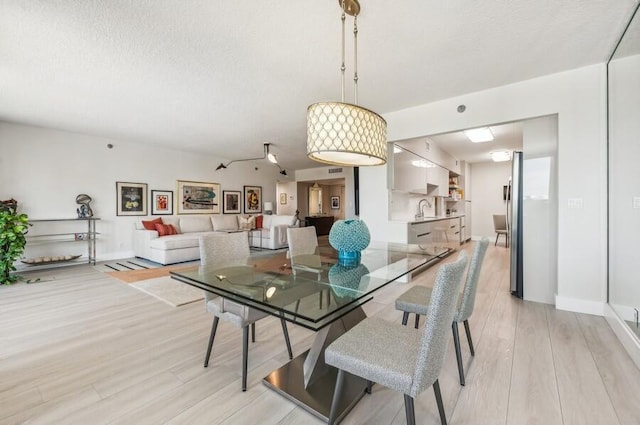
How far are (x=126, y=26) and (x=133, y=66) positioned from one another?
673 millimetres

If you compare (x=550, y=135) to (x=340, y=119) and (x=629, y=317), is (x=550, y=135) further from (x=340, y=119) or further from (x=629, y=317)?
(x=340, y=119)

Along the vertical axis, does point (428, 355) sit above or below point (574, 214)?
below

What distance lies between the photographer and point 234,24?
2.07m

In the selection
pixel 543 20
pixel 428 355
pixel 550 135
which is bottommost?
pixel 428 355

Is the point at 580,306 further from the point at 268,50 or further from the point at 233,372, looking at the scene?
the point at 268,50

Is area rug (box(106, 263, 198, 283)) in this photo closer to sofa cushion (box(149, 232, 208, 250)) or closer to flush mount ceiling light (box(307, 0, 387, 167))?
sofa cushion (box(149, 232, 208, 250))

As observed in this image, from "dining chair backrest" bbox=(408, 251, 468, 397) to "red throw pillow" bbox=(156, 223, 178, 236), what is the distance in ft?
19.3

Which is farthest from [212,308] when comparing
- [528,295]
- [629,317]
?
[528,295]

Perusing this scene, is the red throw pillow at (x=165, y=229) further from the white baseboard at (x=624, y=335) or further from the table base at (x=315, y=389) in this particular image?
the white baseboard at (x=624, y=335)

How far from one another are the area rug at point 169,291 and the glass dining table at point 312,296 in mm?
1525

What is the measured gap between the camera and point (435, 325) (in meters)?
1.01

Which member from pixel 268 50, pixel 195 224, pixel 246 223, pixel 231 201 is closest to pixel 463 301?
pixel 268 50

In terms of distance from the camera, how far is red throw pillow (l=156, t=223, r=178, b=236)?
568 centimetres

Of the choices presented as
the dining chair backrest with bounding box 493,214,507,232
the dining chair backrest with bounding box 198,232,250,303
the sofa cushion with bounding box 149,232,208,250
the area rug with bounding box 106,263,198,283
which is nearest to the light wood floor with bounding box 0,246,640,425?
the dining chair backrest with bounding box 198,232,250,303
